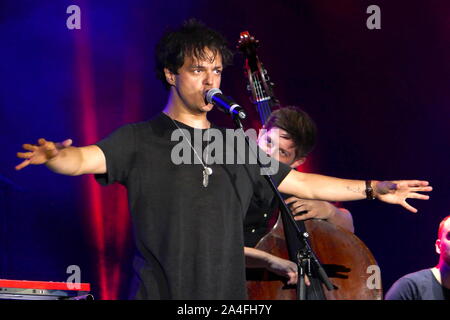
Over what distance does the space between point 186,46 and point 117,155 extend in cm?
64

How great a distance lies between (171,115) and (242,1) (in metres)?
2.58

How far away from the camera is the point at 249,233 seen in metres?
3.82

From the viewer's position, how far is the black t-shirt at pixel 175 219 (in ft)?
8.98

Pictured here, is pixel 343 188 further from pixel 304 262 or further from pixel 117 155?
pixel 117 155

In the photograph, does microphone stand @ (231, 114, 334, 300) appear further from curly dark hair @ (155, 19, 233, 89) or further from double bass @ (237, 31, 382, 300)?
double bass @ (237, 31, 382, 300)

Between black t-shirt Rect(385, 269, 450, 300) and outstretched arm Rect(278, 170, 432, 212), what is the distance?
1.33 metres

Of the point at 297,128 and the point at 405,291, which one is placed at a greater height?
the point at 297,128

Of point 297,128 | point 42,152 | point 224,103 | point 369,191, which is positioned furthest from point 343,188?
point 42,152

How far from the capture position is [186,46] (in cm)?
313

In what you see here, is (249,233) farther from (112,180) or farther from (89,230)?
(89,230)

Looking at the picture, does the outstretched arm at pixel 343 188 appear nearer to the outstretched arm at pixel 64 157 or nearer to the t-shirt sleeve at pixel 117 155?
the t-shirt sleeve at pixel 117 155

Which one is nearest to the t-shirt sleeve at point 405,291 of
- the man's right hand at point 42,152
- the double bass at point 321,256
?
the double bass at point 321,256

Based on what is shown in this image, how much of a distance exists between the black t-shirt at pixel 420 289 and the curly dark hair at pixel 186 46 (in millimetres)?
1960

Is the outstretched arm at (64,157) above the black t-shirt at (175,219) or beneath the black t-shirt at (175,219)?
above
